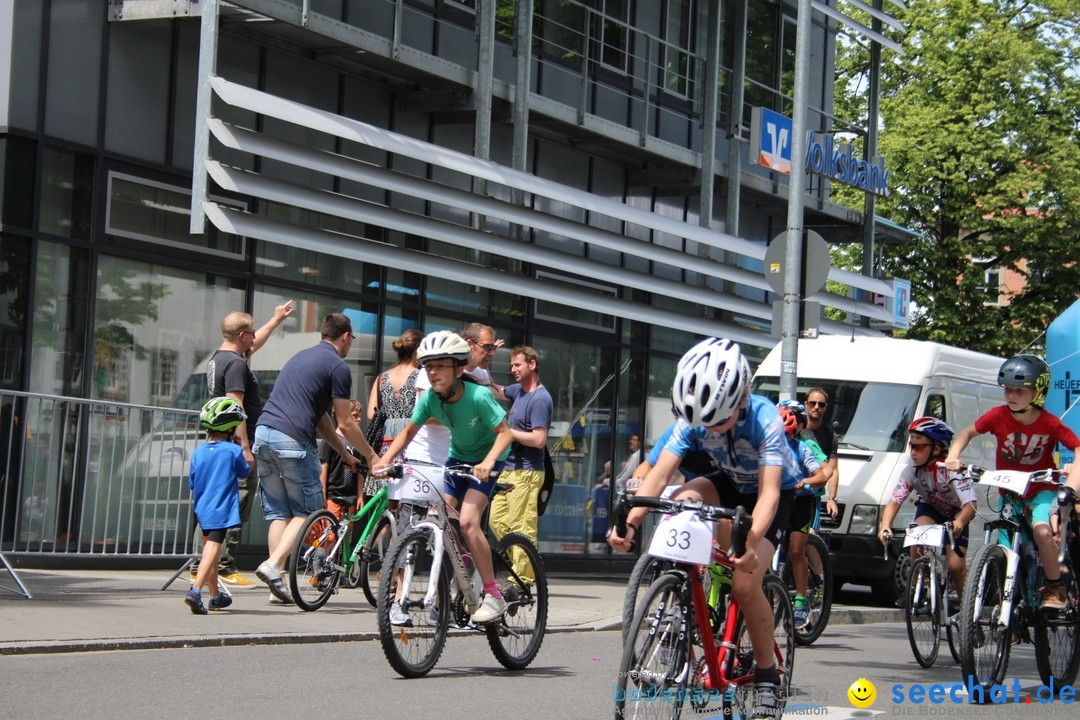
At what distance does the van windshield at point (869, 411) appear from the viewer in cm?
1588

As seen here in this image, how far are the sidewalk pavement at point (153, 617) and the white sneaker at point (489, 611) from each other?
1638 mm

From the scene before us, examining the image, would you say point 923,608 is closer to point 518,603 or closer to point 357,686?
point 518,603

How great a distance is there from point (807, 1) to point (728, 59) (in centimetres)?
704

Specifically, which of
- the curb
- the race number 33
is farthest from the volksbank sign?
the race number 33

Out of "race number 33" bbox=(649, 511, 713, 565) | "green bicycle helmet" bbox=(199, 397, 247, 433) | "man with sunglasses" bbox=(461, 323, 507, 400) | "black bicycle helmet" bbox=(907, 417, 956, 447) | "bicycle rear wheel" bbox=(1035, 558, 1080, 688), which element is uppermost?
"man with sunglasses" bbox=(461, 323, 507, 400)

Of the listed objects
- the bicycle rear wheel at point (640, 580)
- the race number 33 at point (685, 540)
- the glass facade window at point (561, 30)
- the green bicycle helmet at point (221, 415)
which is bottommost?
the bicycle rear wheel at point (640, 580)

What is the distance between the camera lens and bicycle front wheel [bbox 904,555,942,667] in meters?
10.1

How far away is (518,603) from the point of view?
8.67 metres

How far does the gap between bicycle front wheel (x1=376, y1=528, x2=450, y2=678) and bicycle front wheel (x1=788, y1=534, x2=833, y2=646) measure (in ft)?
12.8

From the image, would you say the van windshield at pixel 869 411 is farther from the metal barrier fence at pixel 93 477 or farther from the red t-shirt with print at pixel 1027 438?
the metal barrier fence at pixel 93 477

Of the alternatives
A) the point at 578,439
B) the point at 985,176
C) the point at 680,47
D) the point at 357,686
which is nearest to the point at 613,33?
the point at 680,47

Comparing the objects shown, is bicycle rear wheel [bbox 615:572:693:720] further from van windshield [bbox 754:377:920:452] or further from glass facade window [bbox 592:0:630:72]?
glass facade window [bbox 592:0:630:72]

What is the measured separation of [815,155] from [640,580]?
1822 cm

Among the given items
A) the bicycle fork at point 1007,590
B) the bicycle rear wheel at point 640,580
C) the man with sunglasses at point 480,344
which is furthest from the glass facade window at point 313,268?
the bicycle rear wheel at point 640,580
